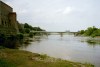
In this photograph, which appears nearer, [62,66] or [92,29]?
[62,66]

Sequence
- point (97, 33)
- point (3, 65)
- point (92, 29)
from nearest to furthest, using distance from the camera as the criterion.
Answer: point (3, 65) < point (97, 33) < point (92, 29)

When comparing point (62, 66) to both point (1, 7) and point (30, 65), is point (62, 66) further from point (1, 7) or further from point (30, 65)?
point (1, 7)

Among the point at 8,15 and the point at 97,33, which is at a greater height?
the point at 8,15

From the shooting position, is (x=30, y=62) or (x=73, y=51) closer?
(x=30, y=62)

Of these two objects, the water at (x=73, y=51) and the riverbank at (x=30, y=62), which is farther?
the water at (x=73, y=51)

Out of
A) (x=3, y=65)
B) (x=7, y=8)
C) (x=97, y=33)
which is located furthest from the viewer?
(x=97, y=33)

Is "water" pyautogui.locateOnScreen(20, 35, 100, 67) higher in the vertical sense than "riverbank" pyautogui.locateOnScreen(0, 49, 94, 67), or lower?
lower

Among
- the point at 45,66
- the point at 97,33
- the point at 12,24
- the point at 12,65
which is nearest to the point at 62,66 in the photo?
the point at 45,66

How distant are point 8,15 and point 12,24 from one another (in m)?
5.97

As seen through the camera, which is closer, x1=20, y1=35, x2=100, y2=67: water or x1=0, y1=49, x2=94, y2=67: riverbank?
x1=0, y1=49, x2=94, y2=67: riverbank

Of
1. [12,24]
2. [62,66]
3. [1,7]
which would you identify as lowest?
[62,66]

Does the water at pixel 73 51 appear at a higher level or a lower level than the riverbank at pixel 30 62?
lower

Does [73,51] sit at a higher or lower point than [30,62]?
lower

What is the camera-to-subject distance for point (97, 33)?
164250mm
